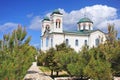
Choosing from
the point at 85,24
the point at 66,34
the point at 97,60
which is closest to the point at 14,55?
the point at 97,60

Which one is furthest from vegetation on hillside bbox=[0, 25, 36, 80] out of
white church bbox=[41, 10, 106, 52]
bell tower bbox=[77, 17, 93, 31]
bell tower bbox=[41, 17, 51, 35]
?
bell tower bbox=[77, 17, 93, 31]

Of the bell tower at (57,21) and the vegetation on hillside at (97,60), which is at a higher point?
the bell tower at (57,21)

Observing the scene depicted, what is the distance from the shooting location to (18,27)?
1513 cm

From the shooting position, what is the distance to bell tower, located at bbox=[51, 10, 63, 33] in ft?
148

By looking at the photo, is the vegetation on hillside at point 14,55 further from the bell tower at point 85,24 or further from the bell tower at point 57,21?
the bell tower at point 85,24

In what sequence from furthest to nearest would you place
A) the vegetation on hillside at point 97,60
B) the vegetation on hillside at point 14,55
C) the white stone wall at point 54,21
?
the white stone wall at point 54,21 → the vegetation on hillside at point 97,60 → the vegetation on hillside at point 14,55

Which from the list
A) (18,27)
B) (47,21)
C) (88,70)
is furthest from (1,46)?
(47,21)

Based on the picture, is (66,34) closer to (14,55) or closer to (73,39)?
(73,39)

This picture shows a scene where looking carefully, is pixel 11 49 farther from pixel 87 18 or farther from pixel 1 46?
pixel 87 18

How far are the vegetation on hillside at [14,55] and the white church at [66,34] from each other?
28585 millimetres

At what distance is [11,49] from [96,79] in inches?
195

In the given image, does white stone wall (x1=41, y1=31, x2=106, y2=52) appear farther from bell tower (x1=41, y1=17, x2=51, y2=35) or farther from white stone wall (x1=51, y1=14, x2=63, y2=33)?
bell tower (x1=41, y1=17, x2=51, y2=35)

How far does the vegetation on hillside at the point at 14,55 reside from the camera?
890 centimetres

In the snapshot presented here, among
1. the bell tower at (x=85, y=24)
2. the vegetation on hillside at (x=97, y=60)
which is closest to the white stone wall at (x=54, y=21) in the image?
the bell tower at (x=85, y=24)
